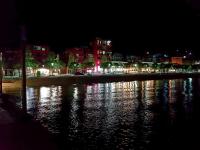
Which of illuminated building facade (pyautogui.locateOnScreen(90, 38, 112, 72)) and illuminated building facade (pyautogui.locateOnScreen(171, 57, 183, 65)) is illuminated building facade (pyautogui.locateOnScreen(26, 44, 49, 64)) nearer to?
illuminated building facade (pyautogui.locateOnScreen(90, 38, 112, 72))

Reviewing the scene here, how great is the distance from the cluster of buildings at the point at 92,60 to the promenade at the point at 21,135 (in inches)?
2149

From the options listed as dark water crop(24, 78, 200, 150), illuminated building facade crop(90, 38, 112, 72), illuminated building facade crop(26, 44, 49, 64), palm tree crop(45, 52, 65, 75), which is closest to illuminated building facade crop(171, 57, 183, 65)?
illuminated building facade crop(90, 38, 112, 72)

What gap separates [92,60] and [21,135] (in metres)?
111

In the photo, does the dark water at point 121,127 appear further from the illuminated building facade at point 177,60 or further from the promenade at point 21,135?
the illuminated building facade at point 177,60

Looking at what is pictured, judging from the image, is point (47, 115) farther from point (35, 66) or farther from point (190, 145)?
point (35, 66)

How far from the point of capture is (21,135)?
1391cm

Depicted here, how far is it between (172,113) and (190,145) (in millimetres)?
11785

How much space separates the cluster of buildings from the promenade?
54.6m

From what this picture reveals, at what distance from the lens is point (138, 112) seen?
29.3 m

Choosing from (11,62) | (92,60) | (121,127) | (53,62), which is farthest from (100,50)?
(121,127)

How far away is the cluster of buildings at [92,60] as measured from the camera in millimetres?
83750

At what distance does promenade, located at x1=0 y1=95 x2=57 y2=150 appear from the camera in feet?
40.9

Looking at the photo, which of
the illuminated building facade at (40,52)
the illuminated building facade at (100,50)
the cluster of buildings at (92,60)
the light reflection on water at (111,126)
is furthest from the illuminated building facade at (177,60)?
the light reflection on water at (111,126)

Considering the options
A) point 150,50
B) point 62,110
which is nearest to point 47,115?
point 62,110
